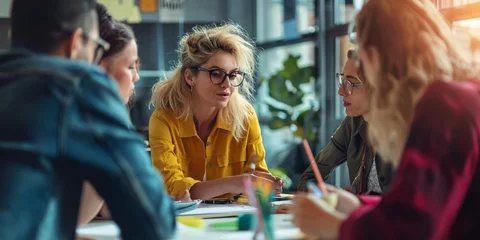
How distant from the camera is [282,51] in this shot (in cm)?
707

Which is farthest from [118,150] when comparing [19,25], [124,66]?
[124,66]

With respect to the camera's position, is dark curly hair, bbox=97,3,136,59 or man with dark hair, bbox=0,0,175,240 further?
dark curly hair, bbox=97,3,136,59

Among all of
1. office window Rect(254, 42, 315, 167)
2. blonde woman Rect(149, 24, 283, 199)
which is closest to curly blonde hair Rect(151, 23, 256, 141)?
blonde woman Rect(149, 24, 283, 199)

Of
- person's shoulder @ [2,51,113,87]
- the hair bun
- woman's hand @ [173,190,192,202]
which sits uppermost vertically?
the hair bun

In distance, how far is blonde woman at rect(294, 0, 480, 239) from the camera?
1206 millimetres

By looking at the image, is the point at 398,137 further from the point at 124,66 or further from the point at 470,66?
the point at 124,66

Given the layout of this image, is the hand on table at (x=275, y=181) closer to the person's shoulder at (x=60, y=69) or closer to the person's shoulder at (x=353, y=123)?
the person's shoulder at (x=353, y=123)

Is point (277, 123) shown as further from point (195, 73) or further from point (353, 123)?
point (353, 123)

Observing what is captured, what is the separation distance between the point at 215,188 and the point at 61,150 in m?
1.49

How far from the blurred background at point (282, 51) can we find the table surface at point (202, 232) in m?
3.10

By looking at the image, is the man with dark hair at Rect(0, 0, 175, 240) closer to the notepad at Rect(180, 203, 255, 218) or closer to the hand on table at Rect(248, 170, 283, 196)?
the notepad at Rect(180, 203, 255, 218)

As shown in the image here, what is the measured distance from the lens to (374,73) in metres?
1.40

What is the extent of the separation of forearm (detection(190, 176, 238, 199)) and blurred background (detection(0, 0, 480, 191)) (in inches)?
92.4

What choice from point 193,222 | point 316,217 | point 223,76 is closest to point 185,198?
point 193,222
